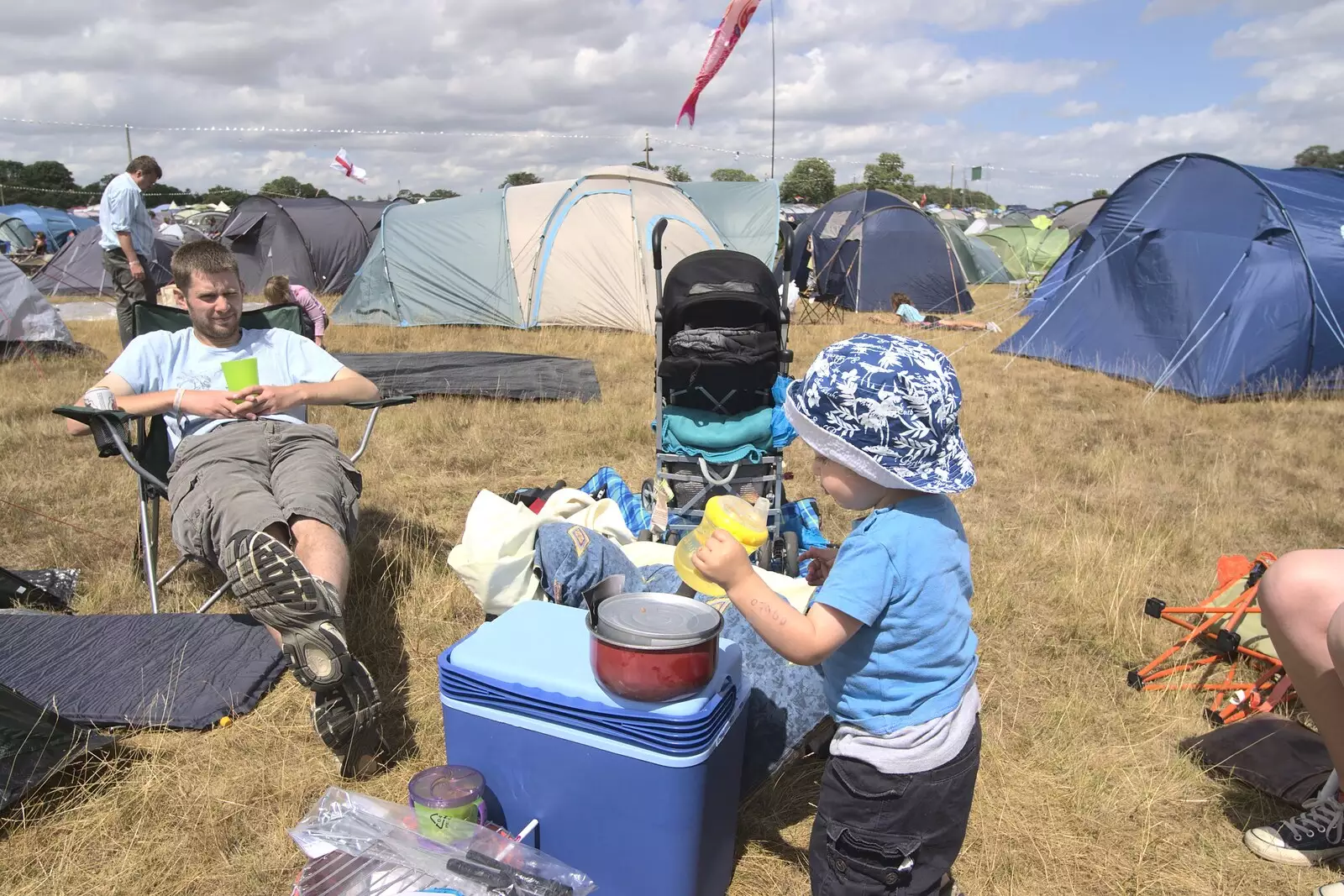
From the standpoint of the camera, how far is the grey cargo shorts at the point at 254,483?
9.00 feet

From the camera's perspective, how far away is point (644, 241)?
10.8 m

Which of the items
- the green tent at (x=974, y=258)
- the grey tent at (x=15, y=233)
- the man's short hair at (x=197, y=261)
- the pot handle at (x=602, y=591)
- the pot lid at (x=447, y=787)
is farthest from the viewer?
the grey tent at (x=15, y=233)

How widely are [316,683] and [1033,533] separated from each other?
11.0ft

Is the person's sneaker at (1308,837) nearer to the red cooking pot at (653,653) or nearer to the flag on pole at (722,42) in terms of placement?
the red cooking pot at (653,653)

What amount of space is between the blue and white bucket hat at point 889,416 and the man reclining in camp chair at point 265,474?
1318mm

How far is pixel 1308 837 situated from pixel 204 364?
3.77 meters

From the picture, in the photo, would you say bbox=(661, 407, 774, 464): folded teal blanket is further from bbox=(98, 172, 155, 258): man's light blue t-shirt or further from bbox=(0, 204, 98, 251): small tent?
bbox=(0, 204, 98, 251): small tent

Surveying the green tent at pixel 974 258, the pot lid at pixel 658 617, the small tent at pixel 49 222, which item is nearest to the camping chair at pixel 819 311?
the green tent at pixel 974 258

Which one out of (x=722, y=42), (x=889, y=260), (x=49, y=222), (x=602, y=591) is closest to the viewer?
(x=602, y=591)

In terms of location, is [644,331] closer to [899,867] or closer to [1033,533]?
[1033,533]

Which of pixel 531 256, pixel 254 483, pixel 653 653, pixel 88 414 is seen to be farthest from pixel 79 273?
pixel 653 653

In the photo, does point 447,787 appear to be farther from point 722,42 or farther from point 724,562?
point 722,42

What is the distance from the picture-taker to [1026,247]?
19.5 meters

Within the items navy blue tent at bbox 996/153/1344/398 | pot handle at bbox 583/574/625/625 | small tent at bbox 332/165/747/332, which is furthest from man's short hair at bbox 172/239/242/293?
small tent at bbox 332/165/747/332
